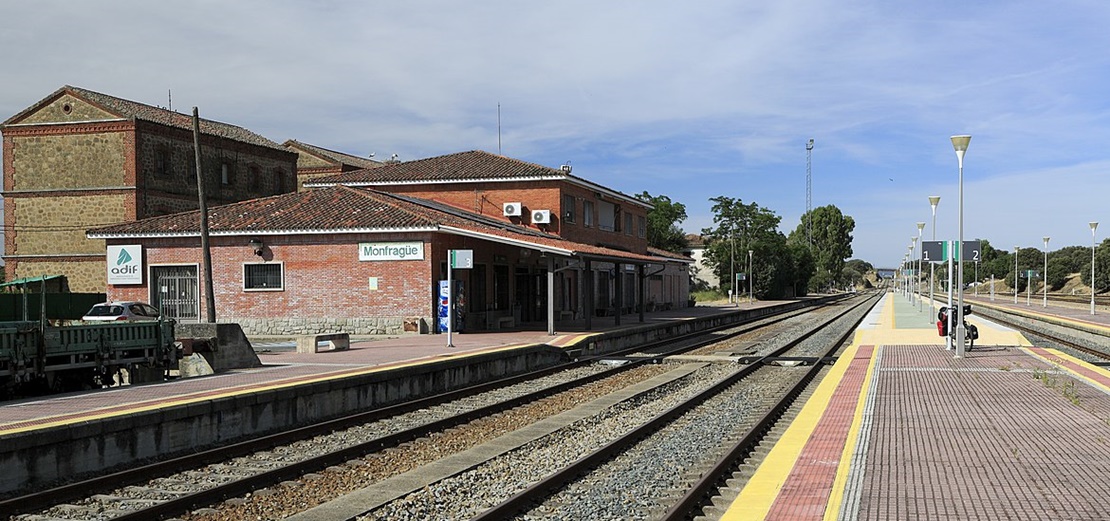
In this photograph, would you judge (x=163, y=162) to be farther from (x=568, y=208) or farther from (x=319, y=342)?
(x=319, y=342)

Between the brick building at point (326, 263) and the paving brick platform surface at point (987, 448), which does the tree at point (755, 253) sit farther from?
the paving brick platform surface at point (987, 448)

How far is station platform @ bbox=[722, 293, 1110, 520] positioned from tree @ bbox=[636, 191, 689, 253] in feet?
201

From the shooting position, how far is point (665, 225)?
80125 millimetres

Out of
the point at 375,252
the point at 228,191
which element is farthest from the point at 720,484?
the point at 228,191

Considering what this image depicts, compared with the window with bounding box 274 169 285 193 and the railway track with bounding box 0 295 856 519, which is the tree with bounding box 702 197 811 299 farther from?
the railway track with bounding box 0 295 856 519

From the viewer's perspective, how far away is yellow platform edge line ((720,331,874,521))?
21.4 feet

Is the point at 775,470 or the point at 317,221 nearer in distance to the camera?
the point at 775,470

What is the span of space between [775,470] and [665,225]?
72.9 meters

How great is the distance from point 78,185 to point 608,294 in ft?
82.3

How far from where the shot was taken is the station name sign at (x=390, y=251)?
25438mm

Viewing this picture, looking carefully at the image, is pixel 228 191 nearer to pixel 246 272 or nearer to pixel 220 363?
pixel 246 272

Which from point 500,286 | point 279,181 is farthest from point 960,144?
point 279,181

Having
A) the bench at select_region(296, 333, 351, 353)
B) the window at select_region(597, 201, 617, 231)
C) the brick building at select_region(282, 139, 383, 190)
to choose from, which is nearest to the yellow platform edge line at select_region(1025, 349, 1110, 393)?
the bench at select_region(296, 333, 351, 353)

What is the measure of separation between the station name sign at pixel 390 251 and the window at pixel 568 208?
521 inches
